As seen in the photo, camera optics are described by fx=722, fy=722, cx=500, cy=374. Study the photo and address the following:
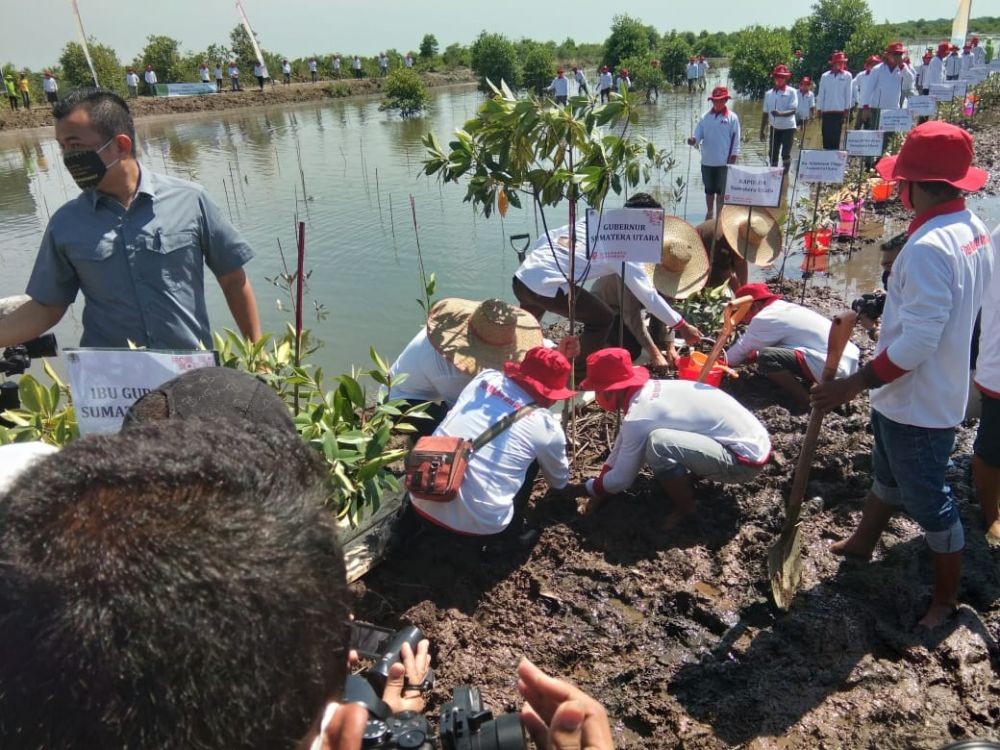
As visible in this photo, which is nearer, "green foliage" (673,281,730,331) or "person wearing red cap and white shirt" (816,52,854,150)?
"green foliage" (673,281,730,331)

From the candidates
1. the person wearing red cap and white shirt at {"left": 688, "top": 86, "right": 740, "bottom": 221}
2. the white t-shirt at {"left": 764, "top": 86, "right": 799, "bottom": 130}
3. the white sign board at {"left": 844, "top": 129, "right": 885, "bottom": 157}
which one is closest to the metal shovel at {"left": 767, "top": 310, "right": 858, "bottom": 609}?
the white sign board at {"left": 844, "top": 129, "right": 885, "bottom": 157}

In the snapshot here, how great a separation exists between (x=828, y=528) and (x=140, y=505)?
3584 millimetres

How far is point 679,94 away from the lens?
30750 mm

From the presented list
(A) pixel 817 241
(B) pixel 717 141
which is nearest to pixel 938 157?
(A) pixel 817 241

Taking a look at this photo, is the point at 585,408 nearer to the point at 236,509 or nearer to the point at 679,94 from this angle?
the point at 236,509

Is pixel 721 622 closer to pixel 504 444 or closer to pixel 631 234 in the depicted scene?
pixel 504 444

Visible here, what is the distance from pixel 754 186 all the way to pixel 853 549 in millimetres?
3374

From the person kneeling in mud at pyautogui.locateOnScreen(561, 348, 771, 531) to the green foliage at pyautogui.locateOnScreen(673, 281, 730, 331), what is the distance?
7.73 feet

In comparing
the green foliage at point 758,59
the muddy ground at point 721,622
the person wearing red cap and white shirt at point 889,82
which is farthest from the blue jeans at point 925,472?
the green foliage at point 758,59

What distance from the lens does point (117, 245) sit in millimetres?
2912

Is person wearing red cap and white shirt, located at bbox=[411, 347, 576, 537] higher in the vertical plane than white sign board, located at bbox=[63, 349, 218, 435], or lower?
lower

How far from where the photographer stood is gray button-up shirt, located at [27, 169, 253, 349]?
9.52 ft

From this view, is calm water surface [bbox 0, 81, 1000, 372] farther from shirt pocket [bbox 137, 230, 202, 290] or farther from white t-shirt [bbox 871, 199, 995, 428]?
white t-shirt [bbox 871, 199, 995, 428]

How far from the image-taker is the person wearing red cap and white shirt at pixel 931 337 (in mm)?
2510
